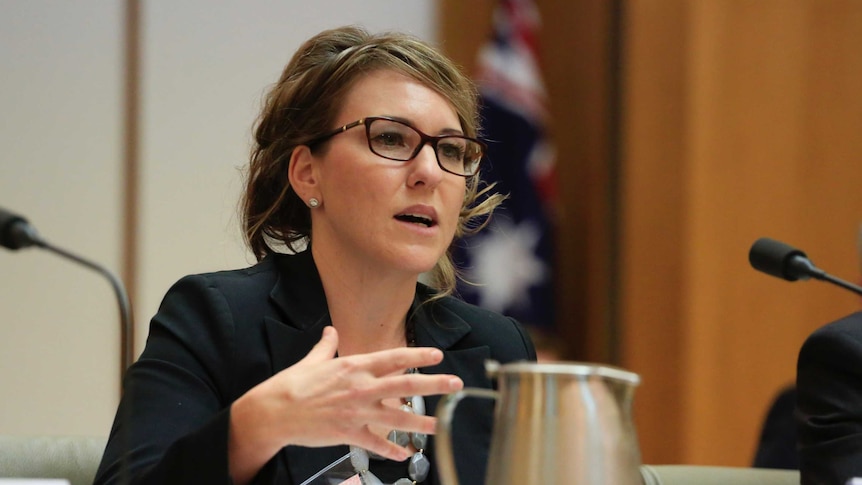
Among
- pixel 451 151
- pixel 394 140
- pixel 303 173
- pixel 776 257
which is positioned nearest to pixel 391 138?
pixel 394 140

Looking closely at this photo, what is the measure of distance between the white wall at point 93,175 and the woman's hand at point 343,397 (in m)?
2.23

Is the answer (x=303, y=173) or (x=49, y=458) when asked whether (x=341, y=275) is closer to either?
(x=303, y=173)

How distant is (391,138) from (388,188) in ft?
0.30

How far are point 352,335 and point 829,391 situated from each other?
2.93ft

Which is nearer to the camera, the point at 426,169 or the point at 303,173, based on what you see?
the point at 426,169

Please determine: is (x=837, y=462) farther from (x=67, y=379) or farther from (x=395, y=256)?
(x=67, y=379)

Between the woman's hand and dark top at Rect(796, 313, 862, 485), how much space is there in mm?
951

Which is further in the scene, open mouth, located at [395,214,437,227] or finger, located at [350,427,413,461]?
open mouth, located at [395,214,437,227]

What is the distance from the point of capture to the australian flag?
13.4 feet

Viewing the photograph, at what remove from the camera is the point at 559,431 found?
1066 millimetres

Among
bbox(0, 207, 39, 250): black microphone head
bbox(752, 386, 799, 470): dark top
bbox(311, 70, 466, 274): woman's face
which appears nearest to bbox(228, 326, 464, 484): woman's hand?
bbox(0, 207, 39, 250): black microphone head

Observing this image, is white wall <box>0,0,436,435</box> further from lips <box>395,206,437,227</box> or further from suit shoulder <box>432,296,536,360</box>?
lips <box>395,206,437,227</box>

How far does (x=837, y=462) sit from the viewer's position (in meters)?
1.88

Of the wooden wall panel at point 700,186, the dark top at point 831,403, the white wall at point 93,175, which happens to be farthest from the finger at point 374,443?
the wooden wall panel at point 700,186
